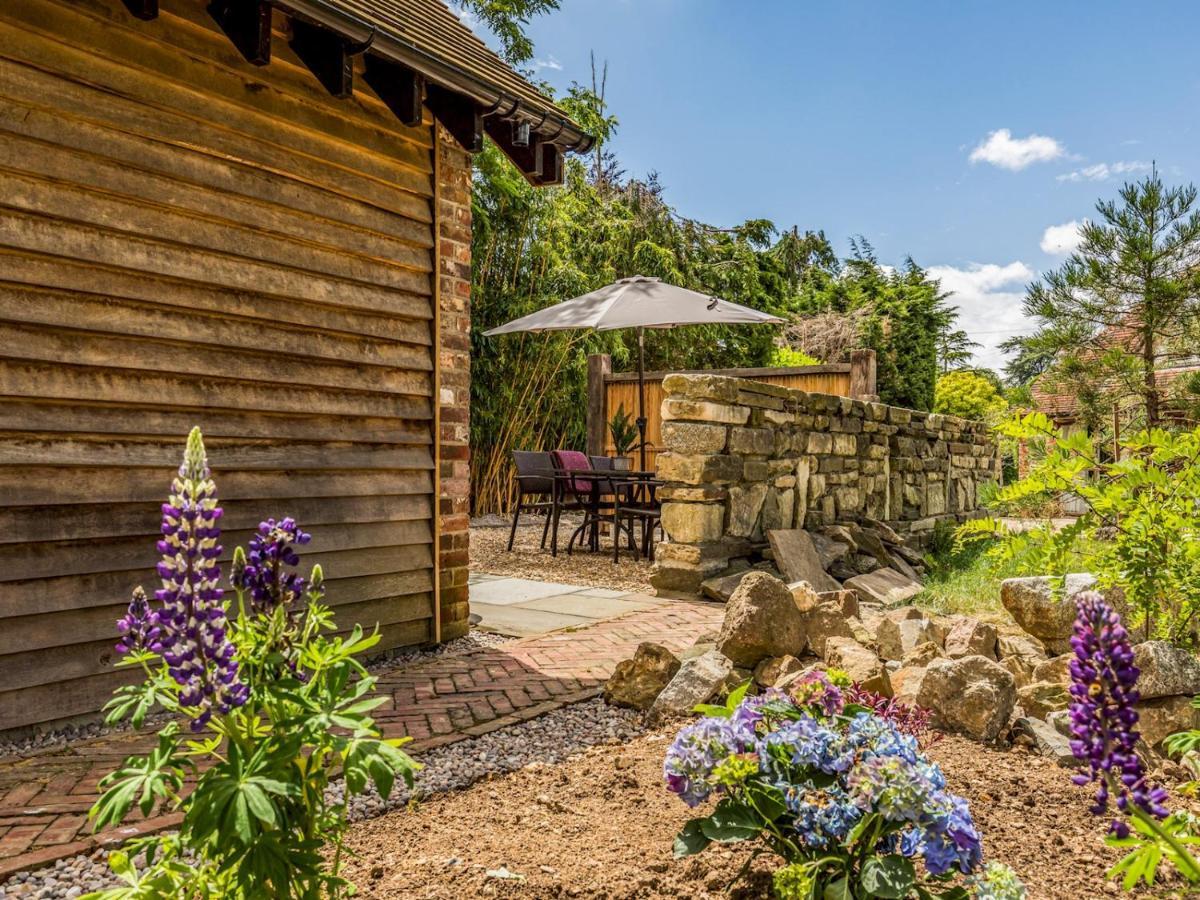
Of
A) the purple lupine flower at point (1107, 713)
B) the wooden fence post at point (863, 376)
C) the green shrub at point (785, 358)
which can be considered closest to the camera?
the purple lupine flower at point (1107, 713)

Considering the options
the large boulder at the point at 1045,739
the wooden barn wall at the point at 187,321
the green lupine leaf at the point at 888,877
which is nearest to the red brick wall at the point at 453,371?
the wooden barn wall at the point at 187,321

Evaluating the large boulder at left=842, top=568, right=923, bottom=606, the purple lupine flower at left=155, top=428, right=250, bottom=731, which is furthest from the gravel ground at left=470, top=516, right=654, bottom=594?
the purple lupine flower at left=155, top=428, right=250, bottom=731

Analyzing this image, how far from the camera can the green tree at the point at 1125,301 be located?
7.02 m

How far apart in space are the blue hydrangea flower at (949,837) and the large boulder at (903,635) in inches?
85.1

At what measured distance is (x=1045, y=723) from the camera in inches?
114

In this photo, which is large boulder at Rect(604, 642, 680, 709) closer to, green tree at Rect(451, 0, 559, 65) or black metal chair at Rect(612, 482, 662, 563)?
black metal chair at Rect(612, 482, 662, 563)

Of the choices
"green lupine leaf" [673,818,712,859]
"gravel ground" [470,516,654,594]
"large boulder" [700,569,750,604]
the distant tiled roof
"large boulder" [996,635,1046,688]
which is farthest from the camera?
the distant tiled roof

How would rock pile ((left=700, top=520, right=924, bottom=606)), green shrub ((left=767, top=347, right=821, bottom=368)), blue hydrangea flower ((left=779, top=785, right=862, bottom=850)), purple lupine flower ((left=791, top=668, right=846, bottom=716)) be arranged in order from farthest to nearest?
green shrub ((left=767, top=347, right=821, bottom=368))
rock pile ((left=700, top=520, right=924, bottom=606))
purple lupine flower ((left=791, top=668, right=846, bottom=716))
blue hydrangea flower ((left=779, top=785, right=862, bottom=850))

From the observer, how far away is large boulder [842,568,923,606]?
6031 mm

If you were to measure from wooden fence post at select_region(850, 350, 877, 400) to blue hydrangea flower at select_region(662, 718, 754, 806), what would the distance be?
753 centimetres

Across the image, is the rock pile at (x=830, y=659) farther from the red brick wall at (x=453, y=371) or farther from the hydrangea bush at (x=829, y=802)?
the red brick wall at (x=453, y=371)

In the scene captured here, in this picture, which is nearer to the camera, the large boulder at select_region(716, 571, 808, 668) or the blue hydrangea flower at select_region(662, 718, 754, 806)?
the blue hydrangea flower at select_region(662, 718, 754, 806)

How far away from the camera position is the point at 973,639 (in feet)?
11.6

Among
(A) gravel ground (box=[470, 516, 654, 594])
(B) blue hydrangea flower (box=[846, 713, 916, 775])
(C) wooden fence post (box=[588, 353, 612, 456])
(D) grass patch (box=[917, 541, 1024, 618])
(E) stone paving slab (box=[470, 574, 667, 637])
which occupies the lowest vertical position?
(D) grass patch (box=[917, 541, 1024, 618])
